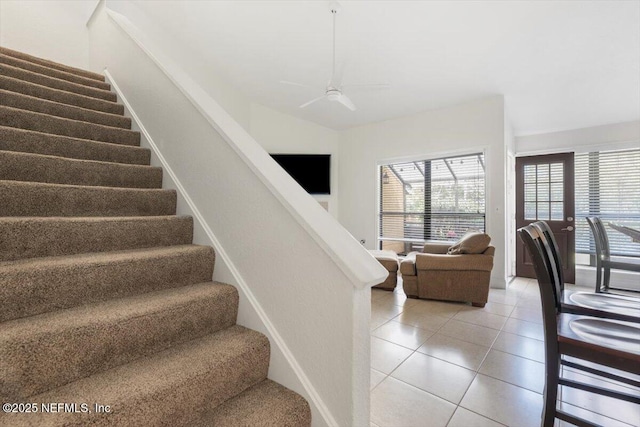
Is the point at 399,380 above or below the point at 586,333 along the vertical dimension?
below

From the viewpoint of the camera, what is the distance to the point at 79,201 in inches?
60.5

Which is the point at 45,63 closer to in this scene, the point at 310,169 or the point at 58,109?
the point at 58,109

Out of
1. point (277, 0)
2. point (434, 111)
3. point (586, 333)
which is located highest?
point (277, 0)

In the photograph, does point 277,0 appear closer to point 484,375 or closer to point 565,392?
point 484,375

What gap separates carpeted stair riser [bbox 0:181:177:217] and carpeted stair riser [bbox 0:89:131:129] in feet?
3.48

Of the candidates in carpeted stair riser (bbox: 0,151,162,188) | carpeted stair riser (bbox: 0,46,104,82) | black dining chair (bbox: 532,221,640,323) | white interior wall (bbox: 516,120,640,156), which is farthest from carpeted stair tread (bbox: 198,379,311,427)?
white interior wall (bbox: 516,120,640,156)

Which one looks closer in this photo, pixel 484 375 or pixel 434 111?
pixel 484 375

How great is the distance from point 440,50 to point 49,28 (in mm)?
5012

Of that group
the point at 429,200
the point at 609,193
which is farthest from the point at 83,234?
the point at 609,193

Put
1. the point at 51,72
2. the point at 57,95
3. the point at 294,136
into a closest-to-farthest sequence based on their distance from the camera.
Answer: the point at 57,95
the point at 51,72
the point at 294,136

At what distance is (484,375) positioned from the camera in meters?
1.95

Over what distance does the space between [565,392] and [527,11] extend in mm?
3083

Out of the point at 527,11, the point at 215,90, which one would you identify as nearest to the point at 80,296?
the point at 527,11

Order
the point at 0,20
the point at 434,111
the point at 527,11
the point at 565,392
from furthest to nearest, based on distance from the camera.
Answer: the point at 434,111 < the point at 0,20 < the point at 527,11 < the point at 565,392
